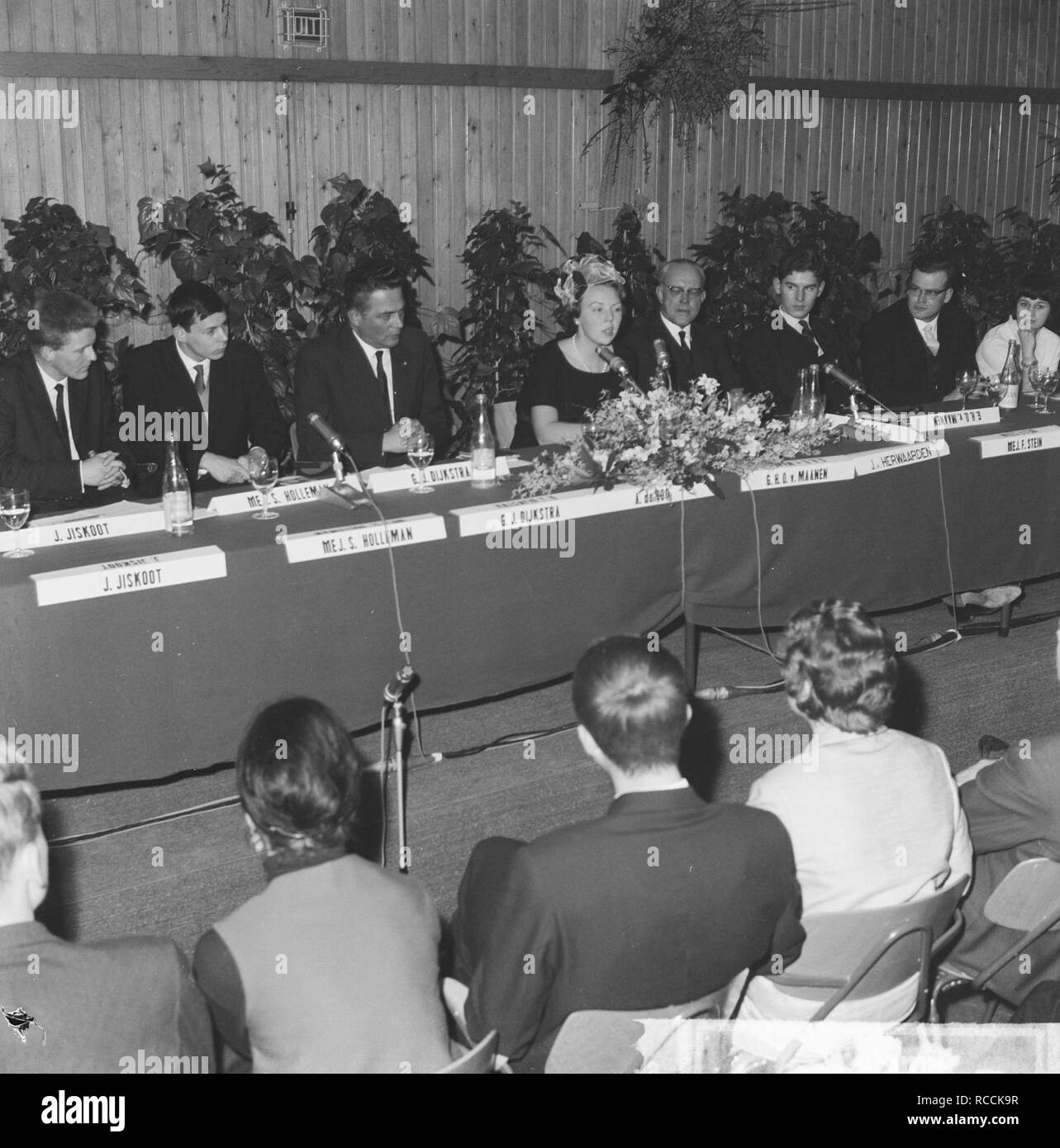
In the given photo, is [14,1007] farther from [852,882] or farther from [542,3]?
[542,3]

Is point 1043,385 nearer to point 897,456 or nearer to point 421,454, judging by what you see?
point 897,456

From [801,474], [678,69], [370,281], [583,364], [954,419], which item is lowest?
[801,474]

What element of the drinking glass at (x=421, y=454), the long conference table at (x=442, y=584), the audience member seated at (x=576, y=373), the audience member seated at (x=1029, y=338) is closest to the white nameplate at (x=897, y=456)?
the long conference table at (x=442, y=584)

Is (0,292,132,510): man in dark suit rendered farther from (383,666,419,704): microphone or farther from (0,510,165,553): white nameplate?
(383,666,419,704): microphone

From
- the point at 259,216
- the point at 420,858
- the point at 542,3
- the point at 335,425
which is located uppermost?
the point at 542,3

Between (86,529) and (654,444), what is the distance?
1.62 meters

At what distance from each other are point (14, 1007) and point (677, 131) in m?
6.66

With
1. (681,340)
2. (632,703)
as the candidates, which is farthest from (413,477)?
(632,703)

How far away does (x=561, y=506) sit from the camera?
3852 millimetres

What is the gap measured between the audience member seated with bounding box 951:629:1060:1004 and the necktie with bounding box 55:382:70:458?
122 inches

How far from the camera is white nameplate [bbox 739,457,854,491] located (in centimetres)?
416

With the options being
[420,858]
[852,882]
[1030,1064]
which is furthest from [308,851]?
[420,858]

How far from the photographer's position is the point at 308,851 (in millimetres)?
1830

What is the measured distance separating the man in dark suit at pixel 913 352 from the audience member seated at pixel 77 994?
15.5ft
